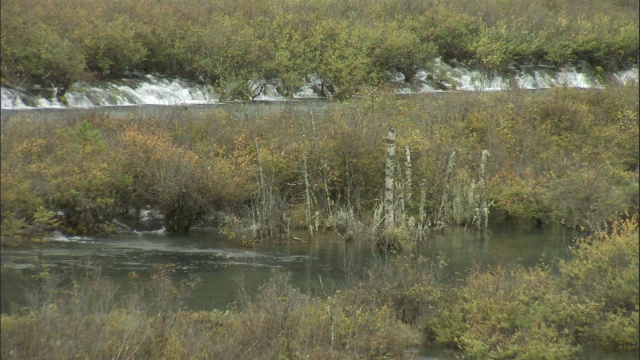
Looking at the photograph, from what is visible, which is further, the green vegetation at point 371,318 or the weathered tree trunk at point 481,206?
the weathered tree trunk at point 481,206

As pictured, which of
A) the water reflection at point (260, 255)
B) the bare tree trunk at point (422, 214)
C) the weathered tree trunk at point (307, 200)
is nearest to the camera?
the water reflection at point (260, 255)

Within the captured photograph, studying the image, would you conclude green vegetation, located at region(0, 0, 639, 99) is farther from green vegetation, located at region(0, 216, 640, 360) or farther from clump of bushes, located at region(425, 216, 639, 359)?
green vegetation, located at region(0, 216, 640, 360)

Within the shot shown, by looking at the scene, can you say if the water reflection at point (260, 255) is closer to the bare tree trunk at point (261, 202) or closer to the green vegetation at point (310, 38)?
the bare tree trunk at point (261, 202)

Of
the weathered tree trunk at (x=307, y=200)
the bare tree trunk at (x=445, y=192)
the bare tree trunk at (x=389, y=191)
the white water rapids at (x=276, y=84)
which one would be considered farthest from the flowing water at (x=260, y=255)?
the white water rapids at (x=276, y=84)

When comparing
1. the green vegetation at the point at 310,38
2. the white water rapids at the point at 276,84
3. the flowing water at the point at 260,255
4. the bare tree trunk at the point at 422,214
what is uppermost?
the green vegetation at the point at 310,38

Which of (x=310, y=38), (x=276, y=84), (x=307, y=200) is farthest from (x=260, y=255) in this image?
(x=310, y=38)

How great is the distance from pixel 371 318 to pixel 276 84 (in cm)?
4993

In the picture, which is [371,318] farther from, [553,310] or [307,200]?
[307,200]

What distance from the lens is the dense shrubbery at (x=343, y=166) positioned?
901 inches

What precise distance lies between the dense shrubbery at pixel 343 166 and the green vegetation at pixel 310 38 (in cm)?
1199

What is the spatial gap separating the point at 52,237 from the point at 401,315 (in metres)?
8.66

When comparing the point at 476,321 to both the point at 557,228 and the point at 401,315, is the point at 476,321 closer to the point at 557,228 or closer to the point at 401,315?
the point at 401,315

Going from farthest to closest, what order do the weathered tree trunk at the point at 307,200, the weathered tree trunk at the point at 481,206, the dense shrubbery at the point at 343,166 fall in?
the weathered tree trunk at the point at 481,206, the weathered tree trunk at the point at 307,200, the dense shrubbery at the point at 343,166

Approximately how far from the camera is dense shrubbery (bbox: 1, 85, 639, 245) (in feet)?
75.1
